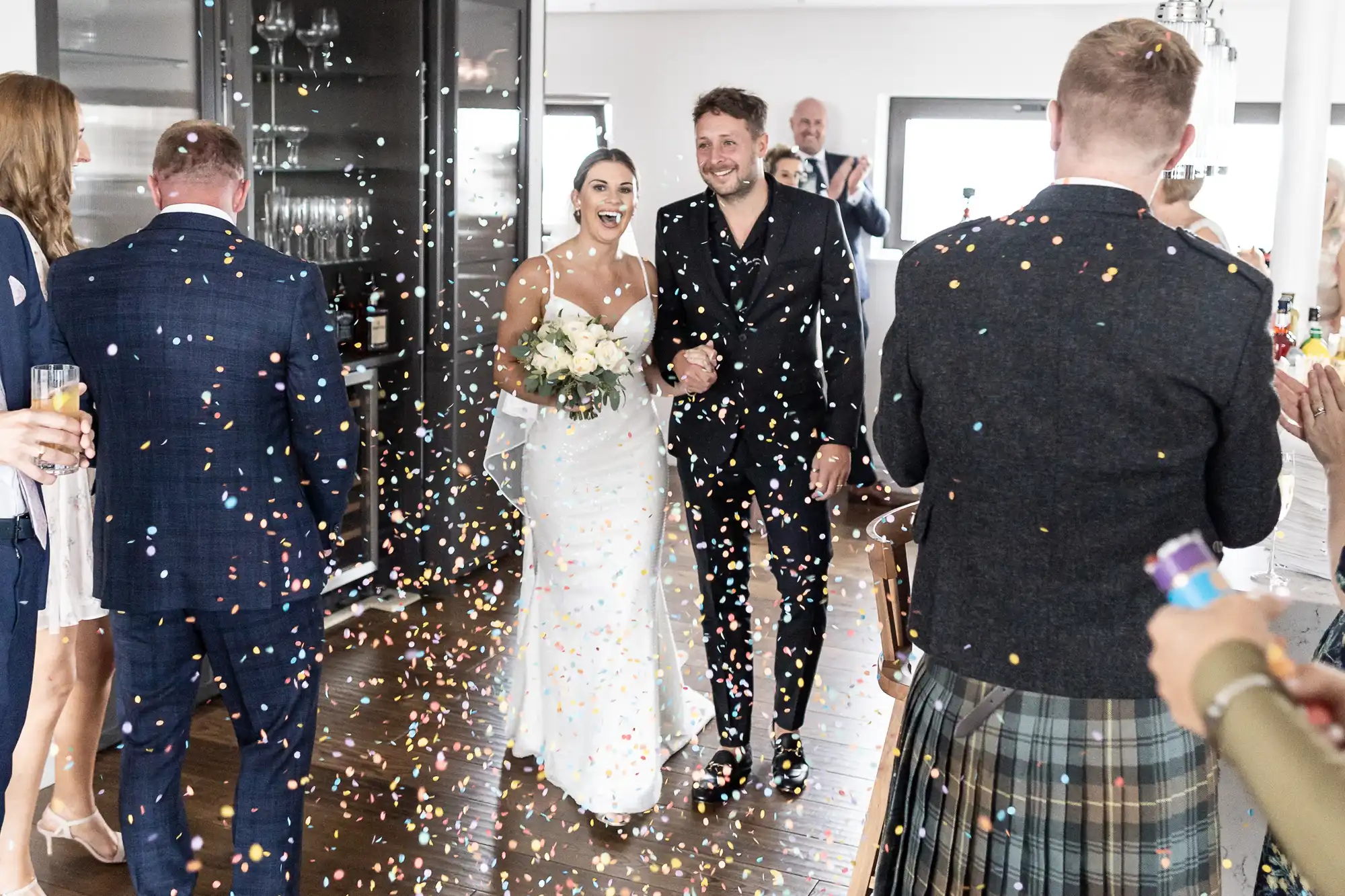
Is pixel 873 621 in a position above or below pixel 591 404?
below

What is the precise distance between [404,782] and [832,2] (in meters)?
5.13

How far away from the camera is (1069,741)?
66.9 inches

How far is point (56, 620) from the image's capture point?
2.71 meters

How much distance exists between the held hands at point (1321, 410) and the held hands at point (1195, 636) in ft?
3.17

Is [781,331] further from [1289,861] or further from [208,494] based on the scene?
[1289,861]

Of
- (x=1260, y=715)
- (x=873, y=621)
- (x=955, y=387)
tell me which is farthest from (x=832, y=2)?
(x=1260, y=715)

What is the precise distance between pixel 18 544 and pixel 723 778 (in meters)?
1.83

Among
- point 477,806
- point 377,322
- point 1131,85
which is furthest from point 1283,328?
point 377,322

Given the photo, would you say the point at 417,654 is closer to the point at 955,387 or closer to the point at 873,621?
the point at 873,621

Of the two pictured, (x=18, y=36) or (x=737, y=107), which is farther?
(x=737, y=107)

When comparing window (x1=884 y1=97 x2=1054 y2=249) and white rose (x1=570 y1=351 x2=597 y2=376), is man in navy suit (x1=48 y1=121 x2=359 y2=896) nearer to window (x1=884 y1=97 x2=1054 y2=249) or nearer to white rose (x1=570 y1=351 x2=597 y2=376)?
white rose (x1=570 y1=351 x2=597 y2=376)

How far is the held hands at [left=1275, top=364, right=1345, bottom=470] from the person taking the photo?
1.74 metres

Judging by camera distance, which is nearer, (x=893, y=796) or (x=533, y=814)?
(x=893, y=796)

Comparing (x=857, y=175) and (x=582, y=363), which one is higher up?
(x=857, y=175)
